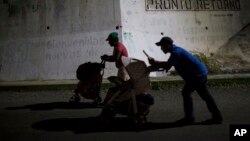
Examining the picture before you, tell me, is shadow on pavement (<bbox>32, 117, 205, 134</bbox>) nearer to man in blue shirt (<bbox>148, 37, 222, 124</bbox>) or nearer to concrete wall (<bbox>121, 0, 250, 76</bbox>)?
man in blue shirt (<bbox>148, 37, 222, 124</bbox>)

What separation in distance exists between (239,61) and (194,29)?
2374mm

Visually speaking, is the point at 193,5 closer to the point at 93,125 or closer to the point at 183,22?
the point at 183,22

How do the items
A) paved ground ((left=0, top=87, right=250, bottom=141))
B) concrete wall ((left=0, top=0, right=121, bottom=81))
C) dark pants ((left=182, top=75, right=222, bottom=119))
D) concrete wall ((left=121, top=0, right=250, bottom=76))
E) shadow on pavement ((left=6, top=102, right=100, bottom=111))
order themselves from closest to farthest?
paved ground ((left=0, top=87, right=250, bottom=141)) < dark pants ((left=182, top=75, right=222, bottom=119)) < shadow on pavement ((left=6, top=102, right=100, bottom=111)) < concrete wall ((left=0, top=0, right=121, bottom=81)) < concrete wall ((left=121, top=0, right=250, bottom=76))

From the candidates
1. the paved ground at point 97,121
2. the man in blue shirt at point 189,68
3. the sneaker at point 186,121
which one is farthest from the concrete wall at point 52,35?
the man in blue shirt at point 189,68

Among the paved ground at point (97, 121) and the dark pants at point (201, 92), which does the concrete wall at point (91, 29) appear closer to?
the paved ground at point (97, 121)

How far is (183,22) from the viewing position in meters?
16.0

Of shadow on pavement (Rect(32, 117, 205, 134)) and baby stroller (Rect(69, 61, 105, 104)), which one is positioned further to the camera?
baby stroller (Rect(69, 61, 105, 104))

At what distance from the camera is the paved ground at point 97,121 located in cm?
608

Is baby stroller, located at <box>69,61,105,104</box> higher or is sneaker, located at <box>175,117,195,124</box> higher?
baby stroller, located at <box>69,61,105,104</box>

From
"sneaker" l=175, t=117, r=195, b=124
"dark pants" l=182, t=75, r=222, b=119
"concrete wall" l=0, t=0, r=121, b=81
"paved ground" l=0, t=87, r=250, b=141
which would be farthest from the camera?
"concrete wall" l=0, t=0, r=121, b=81

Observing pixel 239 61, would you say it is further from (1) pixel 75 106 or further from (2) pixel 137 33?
(1) pixel 75 106

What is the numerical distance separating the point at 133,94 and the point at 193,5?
10.8m

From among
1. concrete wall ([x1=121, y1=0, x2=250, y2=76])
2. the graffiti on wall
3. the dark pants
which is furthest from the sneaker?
the graffiti on wall

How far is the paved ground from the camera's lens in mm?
6082
